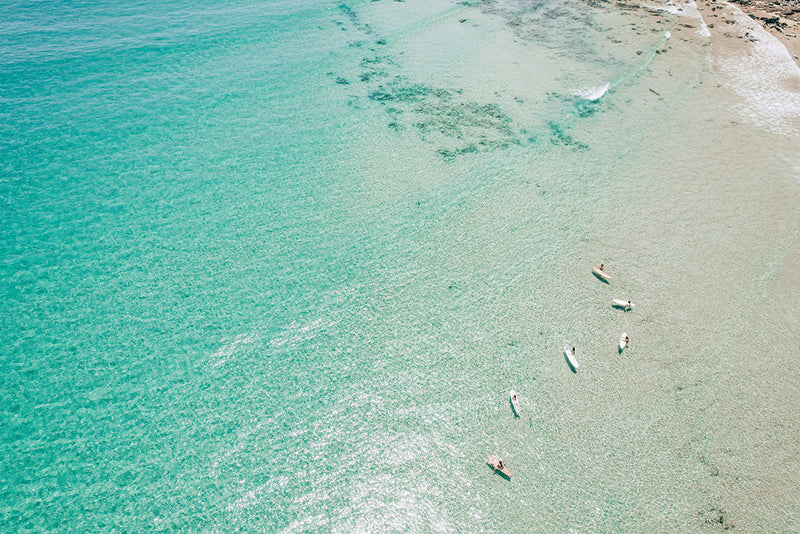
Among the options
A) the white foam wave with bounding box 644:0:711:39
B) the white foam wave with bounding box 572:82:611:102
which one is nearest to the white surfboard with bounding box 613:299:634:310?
the white foam wave with bounding box 572:82:611:102

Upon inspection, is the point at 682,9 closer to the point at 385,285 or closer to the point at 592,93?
the point at 592,93

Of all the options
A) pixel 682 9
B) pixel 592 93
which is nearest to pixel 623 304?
pixel 592 93

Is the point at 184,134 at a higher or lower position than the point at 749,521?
higher

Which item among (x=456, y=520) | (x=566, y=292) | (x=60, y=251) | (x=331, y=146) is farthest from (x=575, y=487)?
(x=60, y=251)

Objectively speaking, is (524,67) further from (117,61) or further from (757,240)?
(117,61)

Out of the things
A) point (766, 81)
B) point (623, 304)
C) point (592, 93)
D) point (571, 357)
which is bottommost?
point (571, 357)

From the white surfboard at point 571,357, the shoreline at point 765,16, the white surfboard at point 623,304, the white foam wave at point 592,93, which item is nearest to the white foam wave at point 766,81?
the shoreline at point 765,16
